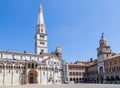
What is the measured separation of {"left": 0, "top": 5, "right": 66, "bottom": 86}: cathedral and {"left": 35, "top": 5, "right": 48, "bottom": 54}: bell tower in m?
11.8

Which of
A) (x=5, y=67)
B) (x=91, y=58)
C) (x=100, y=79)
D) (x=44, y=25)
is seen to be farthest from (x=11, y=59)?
(x=91, y=58)

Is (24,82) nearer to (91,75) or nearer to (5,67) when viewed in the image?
(5,67)

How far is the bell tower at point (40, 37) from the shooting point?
86.9 metres

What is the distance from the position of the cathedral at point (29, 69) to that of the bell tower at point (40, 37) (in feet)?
38.7

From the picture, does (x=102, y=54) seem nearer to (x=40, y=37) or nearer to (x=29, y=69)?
(x=40, y=37)

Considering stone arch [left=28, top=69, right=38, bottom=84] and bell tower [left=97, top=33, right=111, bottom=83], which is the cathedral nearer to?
stone arch [left=28, top=69, right=38, bottom=84]

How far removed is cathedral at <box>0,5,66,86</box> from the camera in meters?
60.4

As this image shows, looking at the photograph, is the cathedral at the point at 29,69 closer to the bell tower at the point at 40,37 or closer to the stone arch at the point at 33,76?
the stone arch at the point at 33,76

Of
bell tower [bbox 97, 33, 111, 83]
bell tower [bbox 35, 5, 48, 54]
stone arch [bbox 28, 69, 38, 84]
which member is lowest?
stone arch [bbox 28, 69, 38, 84]

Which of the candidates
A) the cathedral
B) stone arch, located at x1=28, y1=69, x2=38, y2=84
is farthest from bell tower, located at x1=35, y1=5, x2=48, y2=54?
stone arch, located at x1=28, y1=69, x2=38, y2=84

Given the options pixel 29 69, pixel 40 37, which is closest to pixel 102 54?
pixel 40 37

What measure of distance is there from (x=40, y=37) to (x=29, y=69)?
25.8 meters

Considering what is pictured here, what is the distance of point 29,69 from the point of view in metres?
65.2

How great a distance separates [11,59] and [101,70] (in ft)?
132
